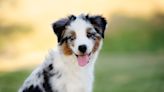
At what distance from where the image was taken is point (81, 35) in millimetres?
3049

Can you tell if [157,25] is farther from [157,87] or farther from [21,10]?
[21,10]

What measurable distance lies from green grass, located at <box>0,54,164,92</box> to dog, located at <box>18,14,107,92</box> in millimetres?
1054

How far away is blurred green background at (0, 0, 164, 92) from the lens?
4.31 metres

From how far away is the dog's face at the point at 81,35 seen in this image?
10.0 ft

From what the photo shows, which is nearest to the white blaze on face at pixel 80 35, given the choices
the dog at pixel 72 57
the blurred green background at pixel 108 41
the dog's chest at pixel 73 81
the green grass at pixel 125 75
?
the dog at pixel 72 57

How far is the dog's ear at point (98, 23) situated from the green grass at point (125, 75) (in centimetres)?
121

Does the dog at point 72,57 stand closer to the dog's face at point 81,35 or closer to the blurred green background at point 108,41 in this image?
the dog's face at point 81,35

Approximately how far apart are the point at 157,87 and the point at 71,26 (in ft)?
5.23

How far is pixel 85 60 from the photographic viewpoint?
3.14 metres

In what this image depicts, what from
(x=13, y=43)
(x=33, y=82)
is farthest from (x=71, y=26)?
(x=13, y=43)

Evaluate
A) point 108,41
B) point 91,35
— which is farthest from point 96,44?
point 108,41

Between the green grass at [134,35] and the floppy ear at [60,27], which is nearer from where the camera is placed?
the floppy ear at [60,27]

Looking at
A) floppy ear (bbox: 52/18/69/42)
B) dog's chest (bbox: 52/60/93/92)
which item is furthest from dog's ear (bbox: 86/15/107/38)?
dog's chest (bbox: 52/60/93/92)

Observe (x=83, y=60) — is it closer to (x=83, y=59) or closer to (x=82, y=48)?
(x=83, y=59)
